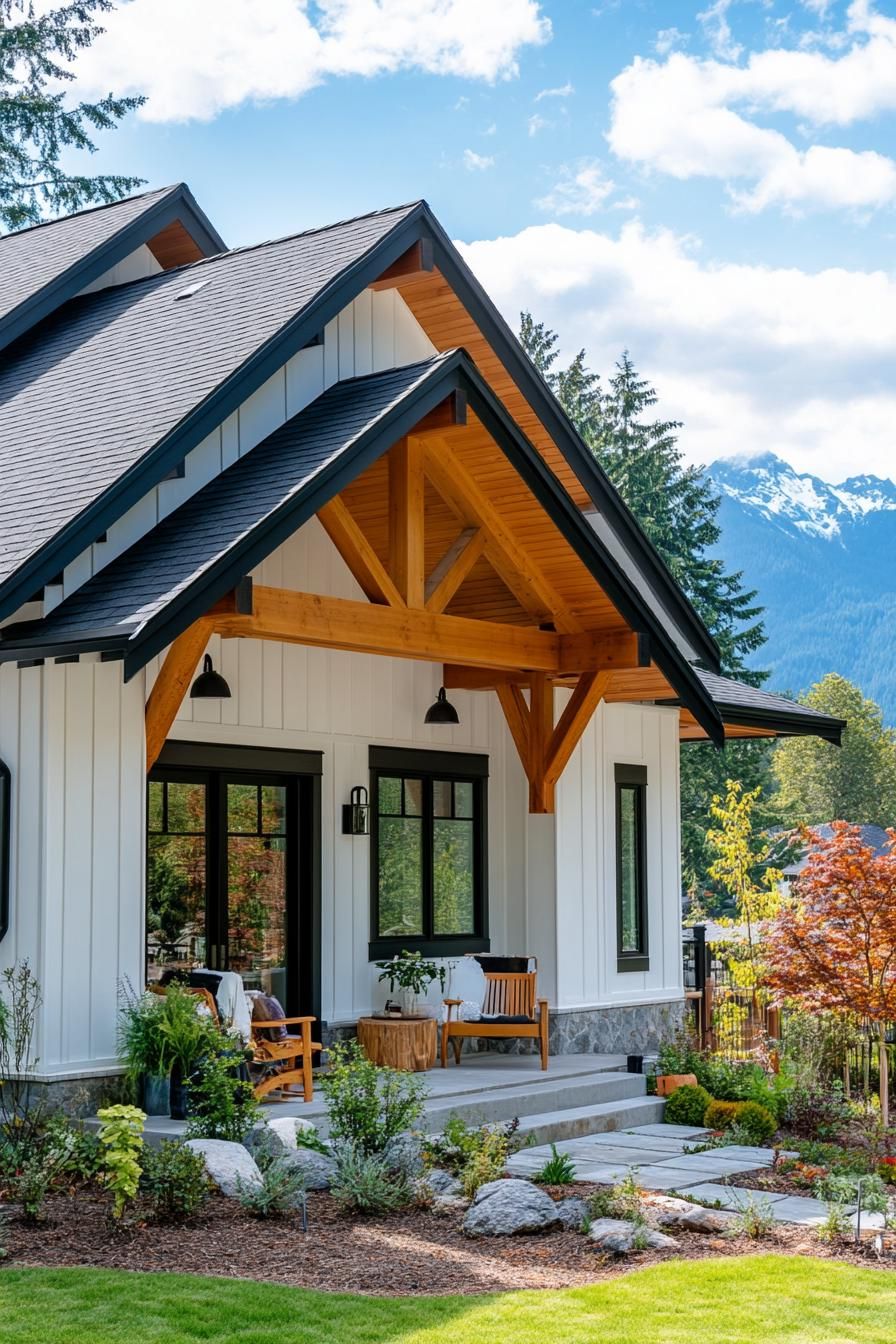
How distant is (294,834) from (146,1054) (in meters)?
3.29

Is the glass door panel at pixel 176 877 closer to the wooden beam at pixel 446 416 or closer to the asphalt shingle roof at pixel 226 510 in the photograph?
the asphalt shingle roof at pixel 226 510

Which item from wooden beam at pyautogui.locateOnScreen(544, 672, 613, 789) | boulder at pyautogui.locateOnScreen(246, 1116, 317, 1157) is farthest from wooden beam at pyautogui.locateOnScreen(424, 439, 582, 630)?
boulder at pyautogui.locateOnScreen(246, 1116, 317, 1157)

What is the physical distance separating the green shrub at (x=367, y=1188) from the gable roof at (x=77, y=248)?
291 inches

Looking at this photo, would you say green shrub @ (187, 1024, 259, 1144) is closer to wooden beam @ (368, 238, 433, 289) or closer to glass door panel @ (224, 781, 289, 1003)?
glass door panel @ (224, 781, 289, 1003)

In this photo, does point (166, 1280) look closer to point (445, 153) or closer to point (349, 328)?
point (349, 328)

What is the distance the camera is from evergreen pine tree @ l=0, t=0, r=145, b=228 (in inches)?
1025

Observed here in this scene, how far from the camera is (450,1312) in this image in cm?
644

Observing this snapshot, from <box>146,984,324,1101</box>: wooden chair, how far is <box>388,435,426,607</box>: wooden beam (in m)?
2.93

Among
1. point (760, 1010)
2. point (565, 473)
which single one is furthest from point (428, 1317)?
point (760, 1010)

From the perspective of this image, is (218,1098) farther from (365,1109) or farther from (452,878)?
(452,878)

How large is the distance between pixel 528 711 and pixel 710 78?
19.6 feet

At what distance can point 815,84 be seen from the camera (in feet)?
44.0

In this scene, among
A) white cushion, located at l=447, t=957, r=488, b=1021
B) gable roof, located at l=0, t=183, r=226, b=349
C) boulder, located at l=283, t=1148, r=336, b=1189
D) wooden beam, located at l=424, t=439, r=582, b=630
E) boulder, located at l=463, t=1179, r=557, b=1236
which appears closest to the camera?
boulder, located at l=463, t=1179, r=557, b=1236

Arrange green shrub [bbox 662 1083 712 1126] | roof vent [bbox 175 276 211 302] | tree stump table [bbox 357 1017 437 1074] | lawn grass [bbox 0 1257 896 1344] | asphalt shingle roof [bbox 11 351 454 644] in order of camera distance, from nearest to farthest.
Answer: lawn grass [bbox 0 1257 896 1344] < asphalt shingle roof [bbox 11 351 454 644] < green shrub [bbox 662 1083 712 1126] < tree stump table [bbox 357 1017 437 1074] < roof vent [bbox 175 276 211 302]
